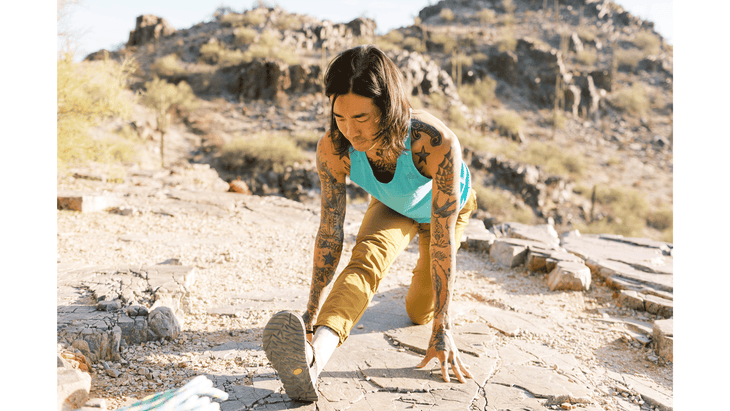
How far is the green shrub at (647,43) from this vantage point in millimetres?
28447

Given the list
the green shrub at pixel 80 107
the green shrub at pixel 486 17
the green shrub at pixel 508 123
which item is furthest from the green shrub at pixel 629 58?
the green shrub at pixel 80 107

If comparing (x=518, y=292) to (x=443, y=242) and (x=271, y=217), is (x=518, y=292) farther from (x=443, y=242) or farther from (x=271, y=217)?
(x=271, y=217)

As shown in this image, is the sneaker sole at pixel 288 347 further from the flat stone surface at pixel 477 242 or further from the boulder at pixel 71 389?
the flat stone surface at pixel 477 242

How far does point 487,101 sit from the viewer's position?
2159 cm

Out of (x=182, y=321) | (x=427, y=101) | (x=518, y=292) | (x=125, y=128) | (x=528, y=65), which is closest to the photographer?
(x=182, y=321)

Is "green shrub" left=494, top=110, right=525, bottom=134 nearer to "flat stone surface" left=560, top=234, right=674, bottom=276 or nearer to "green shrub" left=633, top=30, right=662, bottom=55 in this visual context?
"flat stone surface" left=560, top=234, right=674, bottom=276

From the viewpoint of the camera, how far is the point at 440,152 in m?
1.84

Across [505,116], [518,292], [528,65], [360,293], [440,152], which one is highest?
[528,65]

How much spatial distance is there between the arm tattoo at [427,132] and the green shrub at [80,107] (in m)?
5.47

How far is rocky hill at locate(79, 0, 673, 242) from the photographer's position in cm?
1224

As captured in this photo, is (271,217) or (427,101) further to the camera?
(427,101)

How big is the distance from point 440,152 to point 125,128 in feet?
41.8

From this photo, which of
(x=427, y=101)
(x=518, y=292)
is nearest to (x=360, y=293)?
(x=518, y=292)
